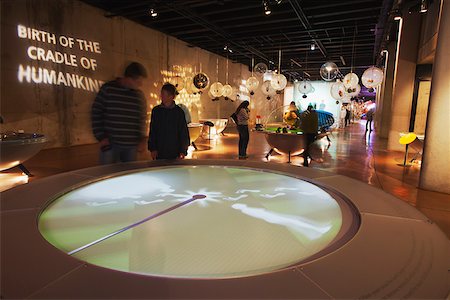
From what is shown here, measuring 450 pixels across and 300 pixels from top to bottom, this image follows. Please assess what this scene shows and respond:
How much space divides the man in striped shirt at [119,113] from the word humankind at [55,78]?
6.17 meters

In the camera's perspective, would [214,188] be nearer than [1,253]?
No

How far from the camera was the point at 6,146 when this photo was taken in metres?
4.39

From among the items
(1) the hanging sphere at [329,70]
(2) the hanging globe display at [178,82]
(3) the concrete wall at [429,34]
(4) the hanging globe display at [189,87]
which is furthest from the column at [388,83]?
(2) the hanging globe display at [178,82]

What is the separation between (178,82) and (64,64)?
5528 mm

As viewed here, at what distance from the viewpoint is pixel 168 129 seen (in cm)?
322

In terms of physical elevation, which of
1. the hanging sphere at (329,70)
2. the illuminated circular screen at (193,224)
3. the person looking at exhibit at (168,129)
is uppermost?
the hanging sphere at (329,70)

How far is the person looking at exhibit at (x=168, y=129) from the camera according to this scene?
127 inches

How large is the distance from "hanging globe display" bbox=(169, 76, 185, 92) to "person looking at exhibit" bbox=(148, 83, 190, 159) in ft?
33.8

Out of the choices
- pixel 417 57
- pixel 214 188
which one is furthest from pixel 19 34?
pixel 417 57

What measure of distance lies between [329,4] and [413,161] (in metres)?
5.15

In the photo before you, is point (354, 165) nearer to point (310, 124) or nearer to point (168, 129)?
point (310, 124)

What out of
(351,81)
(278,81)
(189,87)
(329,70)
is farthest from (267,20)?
(189,87)

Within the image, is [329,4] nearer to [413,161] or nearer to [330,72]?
[330,72]

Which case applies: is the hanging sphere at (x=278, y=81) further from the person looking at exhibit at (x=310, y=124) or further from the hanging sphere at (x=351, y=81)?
the person looking at exhibit at (x=310, y=124)
